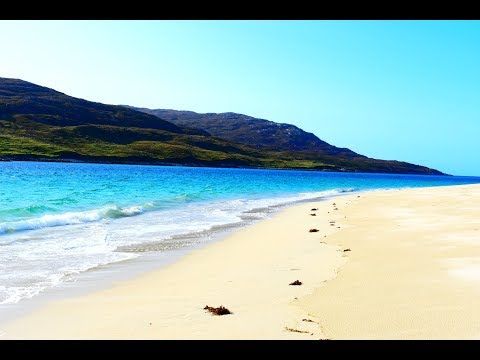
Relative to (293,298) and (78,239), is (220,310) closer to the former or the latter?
(293,298)

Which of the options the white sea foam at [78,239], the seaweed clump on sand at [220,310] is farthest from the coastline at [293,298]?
the white sea foam at [78,239]

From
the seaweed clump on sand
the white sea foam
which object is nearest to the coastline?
the seaweed clump on sand

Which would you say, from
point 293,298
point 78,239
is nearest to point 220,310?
point 293,298

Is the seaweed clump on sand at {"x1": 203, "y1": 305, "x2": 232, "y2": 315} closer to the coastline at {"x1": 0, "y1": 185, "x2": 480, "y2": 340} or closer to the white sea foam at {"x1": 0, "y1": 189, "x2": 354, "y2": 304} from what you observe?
the coastline at {"x1": 0, "y1": 185, "x2": 480, "y2": 340}

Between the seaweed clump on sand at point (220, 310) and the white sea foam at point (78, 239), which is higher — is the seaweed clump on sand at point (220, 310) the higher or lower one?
the higher one

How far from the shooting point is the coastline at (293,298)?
7648 mm

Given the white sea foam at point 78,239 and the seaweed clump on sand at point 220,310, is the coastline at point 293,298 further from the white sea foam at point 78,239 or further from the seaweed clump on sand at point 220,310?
the white sea foam at point 78,239

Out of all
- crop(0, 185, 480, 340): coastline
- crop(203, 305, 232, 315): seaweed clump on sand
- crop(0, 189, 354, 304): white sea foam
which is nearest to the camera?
crop(0, 185, 480, 340): coastline

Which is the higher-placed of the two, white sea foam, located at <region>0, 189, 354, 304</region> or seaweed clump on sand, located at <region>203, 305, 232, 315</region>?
seaweed clump on sand, located at <region>203, 305, 232, 315</region>

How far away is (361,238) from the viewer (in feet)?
66.0

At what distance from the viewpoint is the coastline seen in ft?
25.1
